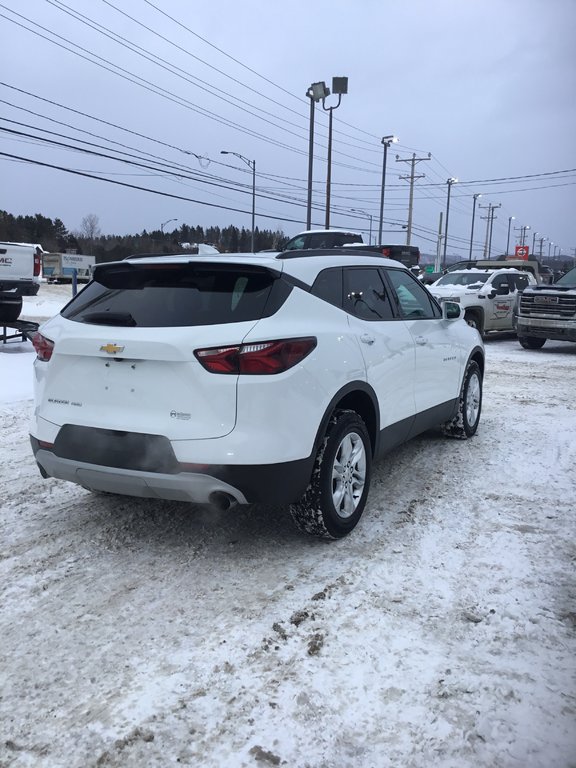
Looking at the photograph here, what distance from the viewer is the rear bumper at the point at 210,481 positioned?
3328 millimetres

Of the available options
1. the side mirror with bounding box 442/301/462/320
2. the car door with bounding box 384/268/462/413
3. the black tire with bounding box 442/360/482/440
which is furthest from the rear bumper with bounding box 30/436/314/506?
the black tire with bounding box 442/360/482/440

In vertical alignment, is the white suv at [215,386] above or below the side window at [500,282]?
below

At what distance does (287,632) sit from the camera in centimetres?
302

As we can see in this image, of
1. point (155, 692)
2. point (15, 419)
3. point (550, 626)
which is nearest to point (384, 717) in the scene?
point (155, 692)

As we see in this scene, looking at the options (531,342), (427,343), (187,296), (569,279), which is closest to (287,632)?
(187,296)

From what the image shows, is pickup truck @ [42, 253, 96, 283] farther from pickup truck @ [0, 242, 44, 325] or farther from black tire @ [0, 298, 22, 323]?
black tire @ [0, 298, 22, 323]

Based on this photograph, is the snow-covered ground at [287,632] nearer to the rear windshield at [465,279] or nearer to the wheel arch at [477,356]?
the wheel arch at [477,356]

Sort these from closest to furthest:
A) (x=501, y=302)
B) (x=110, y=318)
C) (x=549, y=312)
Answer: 1. (x=110, y=318)
2. (x=549, y=312)
3. (x=501, y=302)

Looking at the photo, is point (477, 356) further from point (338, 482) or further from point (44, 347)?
point (44, 347)

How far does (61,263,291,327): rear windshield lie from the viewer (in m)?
3.43

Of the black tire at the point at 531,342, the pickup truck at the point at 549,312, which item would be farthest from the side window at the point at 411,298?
the black tire at the point at 531,342

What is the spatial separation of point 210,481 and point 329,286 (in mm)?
1485

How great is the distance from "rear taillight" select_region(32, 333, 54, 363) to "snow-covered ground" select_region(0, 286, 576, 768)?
1.13m

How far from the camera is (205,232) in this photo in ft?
378
